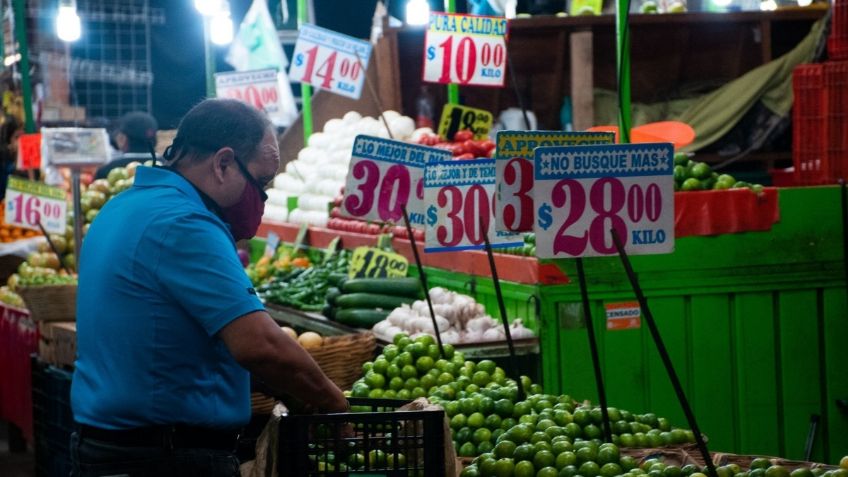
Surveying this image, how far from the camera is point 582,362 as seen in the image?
19.9 ft

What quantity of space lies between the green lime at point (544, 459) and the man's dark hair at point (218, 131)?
130 cm

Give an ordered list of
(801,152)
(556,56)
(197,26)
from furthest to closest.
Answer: (197,26) → (556,56) → (801,152)

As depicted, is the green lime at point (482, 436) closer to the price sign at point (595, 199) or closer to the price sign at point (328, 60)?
the price sign at point (595, 199)

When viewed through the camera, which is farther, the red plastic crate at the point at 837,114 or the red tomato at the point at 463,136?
the red tomato at the point at 463,136

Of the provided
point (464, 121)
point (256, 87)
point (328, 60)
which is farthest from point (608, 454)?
point (256, 87)

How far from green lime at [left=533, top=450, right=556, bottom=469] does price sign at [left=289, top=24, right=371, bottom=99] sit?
277 inches

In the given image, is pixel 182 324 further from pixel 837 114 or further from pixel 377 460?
pixel 837 114

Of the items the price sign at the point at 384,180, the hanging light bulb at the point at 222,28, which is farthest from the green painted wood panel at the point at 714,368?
the hanging light bulb at the point at 222,28

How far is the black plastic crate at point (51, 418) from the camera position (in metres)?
6.85

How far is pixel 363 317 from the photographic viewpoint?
7.06 m

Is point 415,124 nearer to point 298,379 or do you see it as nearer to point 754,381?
point 754,381

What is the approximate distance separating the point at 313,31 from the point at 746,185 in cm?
510

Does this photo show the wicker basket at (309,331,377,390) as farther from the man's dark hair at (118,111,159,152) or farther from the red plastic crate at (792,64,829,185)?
the man's dark hair at (118,111,159,152)

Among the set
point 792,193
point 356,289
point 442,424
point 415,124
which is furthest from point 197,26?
point 442,424
